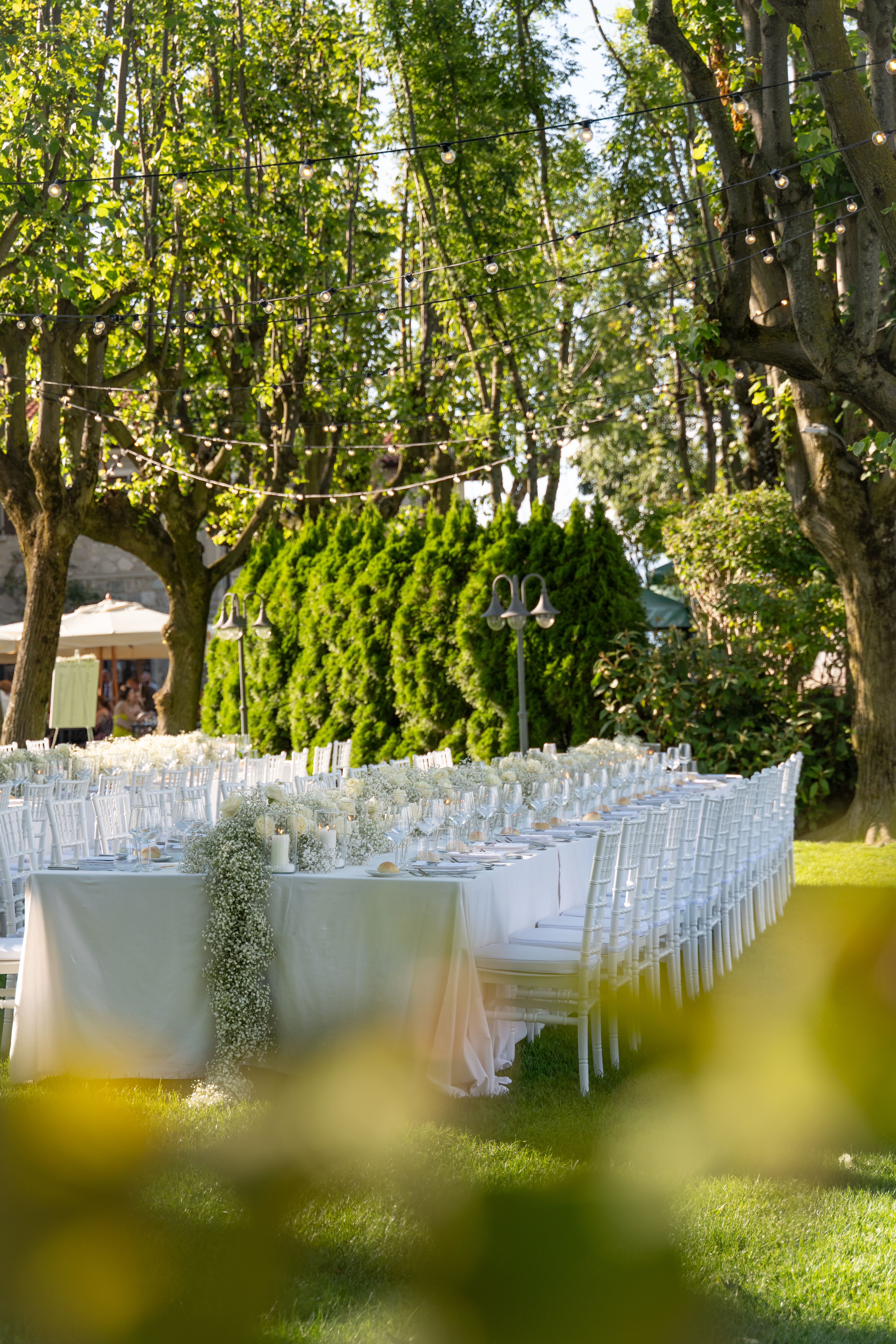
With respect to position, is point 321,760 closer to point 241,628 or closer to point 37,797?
point 241,628

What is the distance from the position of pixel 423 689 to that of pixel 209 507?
5061mm

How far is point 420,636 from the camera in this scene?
14.7m

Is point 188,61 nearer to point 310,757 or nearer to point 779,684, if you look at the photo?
point 310,757

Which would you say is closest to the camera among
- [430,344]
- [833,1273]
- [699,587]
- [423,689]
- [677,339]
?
[833,1273]

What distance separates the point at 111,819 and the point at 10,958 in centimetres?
231

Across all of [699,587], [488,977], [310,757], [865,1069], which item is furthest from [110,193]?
[865,1069]

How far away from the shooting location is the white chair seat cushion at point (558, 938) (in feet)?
17.3

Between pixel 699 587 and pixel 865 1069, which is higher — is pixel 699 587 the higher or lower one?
the higher one

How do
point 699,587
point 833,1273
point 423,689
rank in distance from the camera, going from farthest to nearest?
point 699,587 → point 423,689 → point 833,1273

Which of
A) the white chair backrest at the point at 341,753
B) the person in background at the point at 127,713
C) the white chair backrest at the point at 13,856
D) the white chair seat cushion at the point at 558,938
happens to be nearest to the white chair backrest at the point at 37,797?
the white chair backrest at the point at 13,856

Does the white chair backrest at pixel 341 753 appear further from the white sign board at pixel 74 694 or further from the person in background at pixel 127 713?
the person in background at pixel 127 713

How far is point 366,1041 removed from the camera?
16.3 feet

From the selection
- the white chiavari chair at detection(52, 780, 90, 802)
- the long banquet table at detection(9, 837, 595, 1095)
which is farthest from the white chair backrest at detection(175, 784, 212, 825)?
the long banquet table at detection(9, 837, 595, 1095)

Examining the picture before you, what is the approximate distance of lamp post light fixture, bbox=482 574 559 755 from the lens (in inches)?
430
